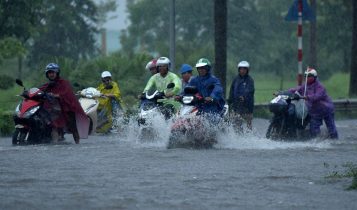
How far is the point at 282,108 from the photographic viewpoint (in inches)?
962

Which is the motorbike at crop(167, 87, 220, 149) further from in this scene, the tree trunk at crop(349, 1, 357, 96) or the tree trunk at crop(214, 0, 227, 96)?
the tree trunk at crop(349, 1, 357, 96)

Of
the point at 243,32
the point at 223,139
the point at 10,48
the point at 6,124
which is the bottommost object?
the point at 6,124

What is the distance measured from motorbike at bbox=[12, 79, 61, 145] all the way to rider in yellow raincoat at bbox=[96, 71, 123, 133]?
482 cm

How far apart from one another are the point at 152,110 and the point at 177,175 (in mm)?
7481

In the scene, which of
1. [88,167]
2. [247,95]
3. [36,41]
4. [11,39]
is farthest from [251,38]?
[88,167]

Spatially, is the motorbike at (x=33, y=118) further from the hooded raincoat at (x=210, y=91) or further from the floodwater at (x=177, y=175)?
the hooded raincoat at (x=210, y=91)

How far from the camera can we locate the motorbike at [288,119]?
24.5 metres

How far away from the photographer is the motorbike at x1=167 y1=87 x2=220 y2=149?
22281 millimetres

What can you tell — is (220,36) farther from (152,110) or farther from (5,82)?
(5,82)

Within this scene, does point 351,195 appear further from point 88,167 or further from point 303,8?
point 303,8

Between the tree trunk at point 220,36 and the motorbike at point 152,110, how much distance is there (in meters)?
9.06

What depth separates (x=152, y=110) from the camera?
80.1ft

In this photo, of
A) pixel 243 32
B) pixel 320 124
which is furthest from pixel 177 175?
pixel 243 32

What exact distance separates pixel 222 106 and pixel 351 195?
28.0 feet
